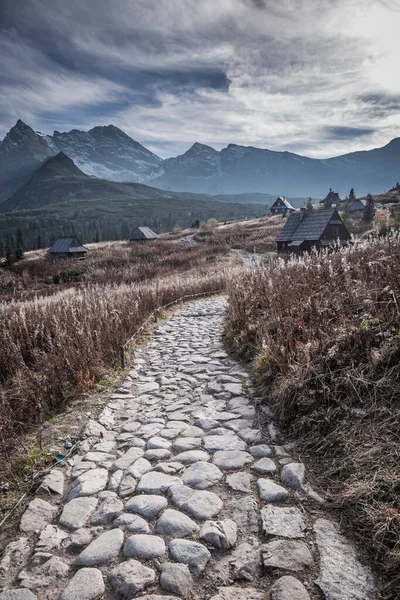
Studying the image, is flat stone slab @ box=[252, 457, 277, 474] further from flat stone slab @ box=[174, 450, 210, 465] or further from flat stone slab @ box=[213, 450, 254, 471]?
flat stone slab @ box=[174, 450, 210, 465]

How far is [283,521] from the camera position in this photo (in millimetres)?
2439

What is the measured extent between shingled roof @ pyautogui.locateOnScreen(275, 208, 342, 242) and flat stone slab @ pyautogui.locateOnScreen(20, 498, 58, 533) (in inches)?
1478

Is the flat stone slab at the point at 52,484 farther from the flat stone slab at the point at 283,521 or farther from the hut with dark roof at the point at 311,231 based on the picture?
the hut with dark roof at the point at 311,231

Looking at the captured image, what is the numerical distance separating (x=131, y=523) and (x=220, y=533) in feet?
2.19

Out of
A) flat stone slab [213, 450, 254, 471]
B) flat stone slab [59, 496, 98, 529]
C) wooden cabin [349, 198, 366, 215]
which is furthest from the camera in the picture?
wooden cabin [349, 198, 366, 215]

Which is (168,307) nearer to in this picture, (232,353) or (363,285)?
(232,353)

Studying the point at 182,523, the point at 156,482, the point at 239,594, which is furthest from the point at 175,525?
the point at 239,594

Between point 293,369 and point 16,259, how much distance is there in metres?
52.0

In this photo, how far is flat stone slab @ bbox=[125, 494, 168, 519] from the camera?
262 centimetres

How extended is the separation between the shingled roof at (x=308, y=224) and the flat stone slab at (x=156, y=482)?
36917mm

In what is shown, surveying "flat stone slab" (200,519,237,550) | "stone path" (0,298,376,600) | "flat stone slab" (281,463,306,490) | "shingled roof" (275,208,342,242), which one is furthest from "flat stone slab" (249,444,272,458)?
"shingled roof" (275,208,342,242)

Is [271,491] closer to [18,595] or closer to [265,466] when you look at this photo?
[265,466]

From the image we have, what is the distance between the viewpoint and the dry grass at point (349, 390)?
2322mm

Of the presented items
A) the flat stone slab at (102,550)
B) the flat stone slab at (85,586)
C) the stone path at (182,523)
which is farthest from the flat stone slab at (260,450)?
the flat stone slab at (85,586)
